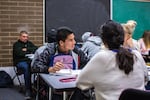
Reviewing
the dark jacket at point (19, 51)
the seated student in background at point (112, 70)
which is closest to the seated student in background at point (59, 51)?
the seated student in background at point (112, 70)

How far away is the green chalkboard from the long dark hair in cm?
485

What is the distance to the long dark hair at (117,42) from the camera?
2.02m

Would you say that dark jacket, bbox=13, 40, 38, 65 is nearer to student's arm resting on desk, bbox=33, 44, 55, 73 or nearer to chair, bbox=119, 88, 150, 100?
student's arm resting on desk, bbox=33, 44, 55, 73

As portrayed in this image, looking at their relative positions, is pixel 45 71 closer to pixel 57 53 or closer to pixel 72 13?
pixel 57 53

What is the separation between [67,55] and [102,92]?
1184 mm

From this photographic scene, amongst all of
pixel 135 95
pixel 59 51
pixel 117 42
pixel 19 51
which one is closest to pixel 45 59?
pixel 59 51

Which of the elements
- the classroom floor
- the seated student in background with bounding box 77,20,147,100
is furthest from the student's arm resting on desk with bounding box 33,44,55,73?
the classroom floor

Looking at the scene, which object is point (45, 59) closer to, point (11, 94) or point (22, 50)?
point (11, 94)

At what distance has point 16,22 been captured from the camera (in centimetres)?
633

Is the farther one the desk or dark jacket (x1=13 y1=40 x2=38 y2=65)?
dark jacket (x1=13 y1=40 x2=38 y2=65)

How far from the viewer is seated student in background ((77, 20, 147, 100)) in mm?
2006

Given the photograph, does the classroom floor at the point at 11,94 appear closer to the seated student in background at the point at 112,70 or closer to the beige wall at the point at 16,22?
the beige wall at the point at 16,22

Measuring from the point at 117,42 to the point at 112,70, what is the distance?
0.20 meters

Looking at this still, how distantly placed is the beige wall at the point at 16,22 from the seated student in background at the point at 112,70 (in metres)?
4.43
